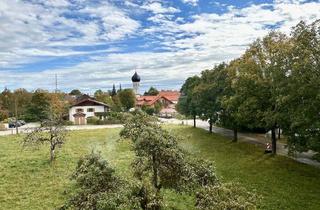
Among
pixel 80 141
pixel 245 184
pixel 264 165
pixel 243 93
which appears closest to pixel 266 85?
pixel 243 93

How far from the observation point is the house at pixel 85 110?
79000 millimetres

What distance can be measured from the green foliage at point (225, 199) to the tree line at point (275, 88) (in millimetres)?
11360

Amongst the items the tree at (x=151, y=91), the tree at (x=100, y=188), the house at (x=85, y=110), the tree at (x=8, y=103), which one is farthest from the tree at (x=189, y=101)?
the tree at (x=151, y=91)

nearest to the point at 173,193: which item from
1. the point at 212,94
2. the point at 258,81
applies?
the point at 258,81

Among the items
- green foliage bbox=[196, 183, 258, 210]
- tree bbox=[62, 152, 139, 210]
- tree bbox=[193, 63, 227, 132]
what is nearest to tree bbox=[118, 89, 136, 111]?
tree bbox=[193, 63, 227, 132]

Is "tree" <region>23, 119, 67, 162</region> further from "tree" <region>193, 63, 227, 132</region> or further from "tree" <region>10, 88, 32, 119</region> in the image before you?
"tree" <region>10, 88, 32, 119</region>

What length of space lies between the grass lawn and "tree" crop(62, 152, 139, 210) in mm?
1776

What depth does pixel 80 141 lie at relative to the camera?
46.4m

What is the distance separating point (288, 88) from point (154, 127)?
1321 cm

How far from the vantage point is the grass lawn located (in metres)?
21.6

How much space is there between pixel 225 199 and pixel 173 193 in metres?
11.6

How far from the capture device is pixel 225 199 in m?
11.6

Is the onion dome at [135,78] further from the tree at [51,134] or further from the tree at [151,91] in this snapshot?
the tree at [51,134]

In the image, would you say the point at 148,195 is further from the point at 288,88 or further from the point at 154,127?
the point at 288,88
